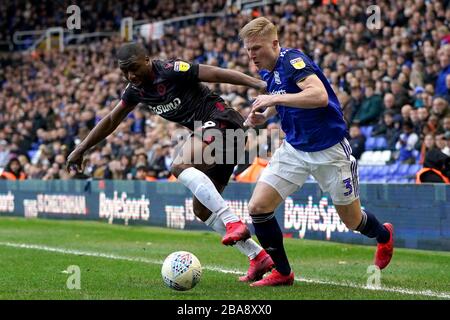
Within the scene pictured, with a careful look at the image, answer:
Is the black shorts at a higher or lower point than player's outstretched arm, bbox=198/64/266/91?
lower

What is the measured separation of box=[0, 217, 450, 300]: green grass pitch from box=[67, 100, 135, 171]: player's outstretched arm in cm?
118

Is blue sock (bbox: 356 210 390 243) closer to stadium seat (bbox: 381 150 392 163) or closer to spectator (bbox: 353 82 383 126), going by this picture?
stadium seat (bbox: 381 150 392 163)

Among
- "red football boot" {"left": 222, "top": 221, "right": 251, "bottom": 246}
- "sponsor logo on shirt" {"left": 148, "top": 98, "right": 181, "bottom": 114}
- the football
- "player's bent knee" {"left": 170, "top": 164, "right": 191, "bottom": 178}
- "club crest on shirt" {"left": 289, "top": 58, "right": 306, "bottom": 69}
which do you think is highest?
"club crest on shirt" {"left": 289, "top": 58, "right": 306, "bottom": 69}

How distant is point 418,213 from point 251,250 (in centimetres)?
447

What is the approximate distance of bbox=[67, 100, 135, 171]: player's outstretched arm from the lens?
8883 mm

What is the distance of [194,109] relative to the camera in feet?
28.0

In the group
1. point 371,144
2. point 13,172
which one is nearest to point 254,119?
point 371,144

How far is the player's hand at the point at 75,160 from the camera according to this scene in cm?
905

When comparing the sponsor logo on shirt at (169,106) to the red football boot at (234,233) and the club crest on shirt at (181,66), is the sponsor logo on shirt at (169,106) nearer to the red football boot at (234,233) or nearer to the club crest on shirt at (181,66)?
the club crest on shirt at (181,66)

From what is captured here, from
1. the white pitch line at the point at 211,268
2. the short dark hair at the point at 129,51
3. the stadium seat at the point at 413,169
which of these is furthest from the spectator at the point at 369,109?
the short dark hair at the point at 129,51

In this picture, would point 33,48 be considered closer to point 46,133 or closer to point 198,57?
point 46,133

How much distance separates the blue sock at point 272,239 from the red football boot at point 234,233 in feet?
1.00

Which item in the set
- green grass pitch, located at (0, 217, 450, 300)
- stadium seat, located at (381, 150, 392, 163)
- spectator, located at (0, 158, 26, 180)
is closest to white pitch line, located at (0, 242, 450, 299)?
green grass pitch, located at (0, 217, 450, 300)

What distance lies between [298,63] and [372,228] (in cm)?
178
